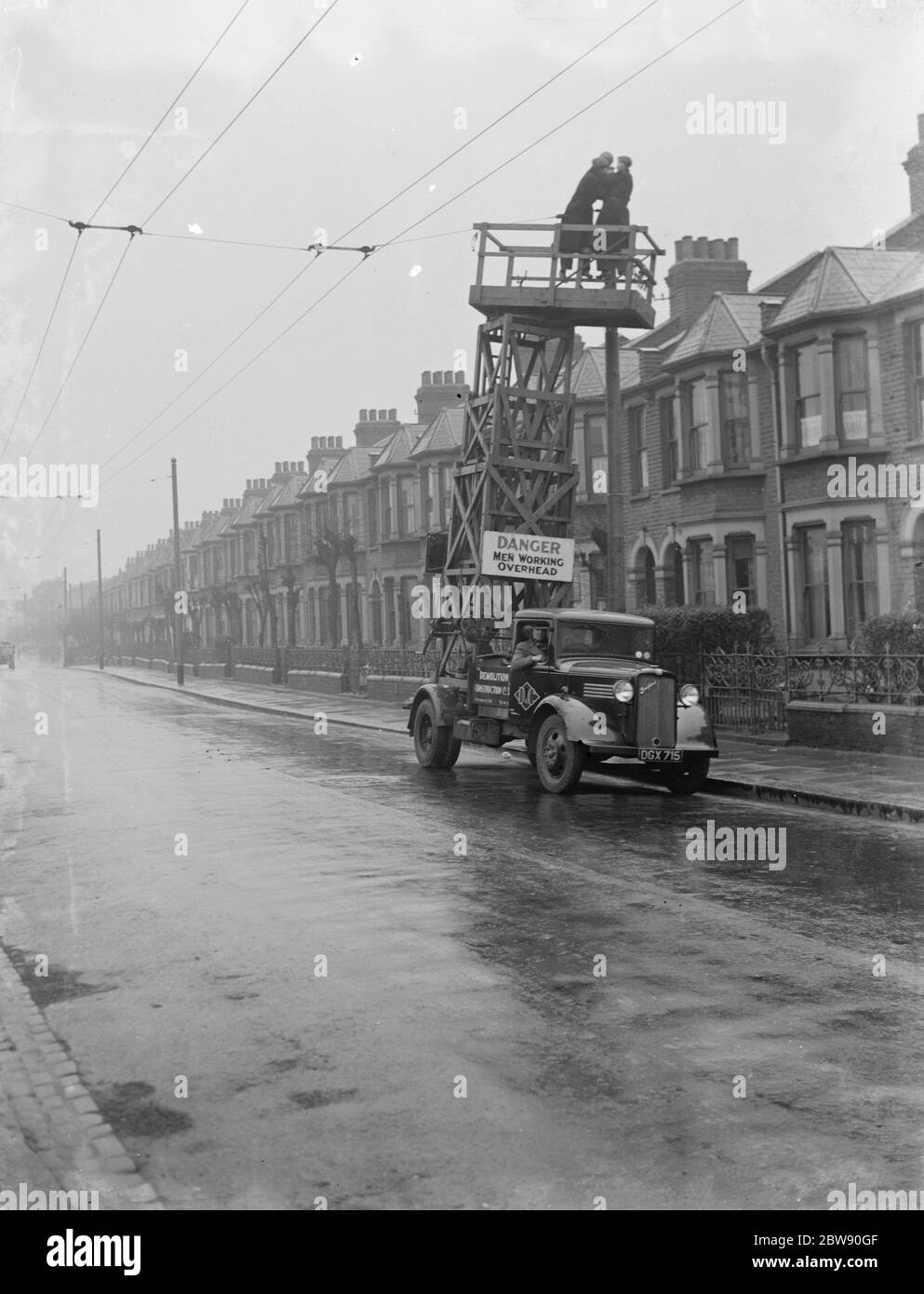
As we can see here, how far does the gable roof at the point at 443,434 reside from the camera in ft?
149

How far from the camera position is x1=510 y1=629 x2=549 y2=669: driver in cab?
16.1m

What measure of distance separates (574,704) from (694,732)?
1406mm

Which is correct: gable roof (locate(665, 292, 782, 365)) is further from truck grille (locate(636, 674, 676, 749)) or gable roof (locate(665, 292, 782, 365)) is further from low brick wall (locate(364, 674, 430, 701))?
truck grille (locate(636, 674, 676, 749))

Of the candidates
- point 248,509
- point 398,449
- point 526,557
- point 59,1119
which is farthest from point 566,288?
point 248,509

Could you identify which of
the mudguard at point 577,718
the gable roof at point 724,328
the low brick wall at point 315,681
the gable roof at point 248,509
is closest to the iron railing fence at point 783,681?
the mudguard at point 577,718

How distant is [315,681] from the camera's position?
144 ft

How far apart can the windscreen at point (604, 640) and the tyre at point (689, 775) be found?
1641 mm

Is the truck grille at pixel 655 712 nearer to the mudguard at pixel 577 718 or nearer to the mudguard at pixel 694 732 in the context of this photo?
the mudguard at pixel 694 732

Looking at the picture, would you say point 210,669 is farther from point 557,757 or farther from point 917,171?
point 557,757

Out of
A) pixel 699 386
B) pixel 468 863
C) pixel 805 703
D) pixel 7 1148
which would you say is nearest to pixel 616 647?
pixel 805 703

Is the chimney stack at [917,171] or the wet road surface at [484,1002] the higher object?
the chimney stack at [917,171]

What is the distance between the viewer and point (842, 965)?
285 inches

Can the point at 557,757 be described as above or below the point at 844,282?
below
